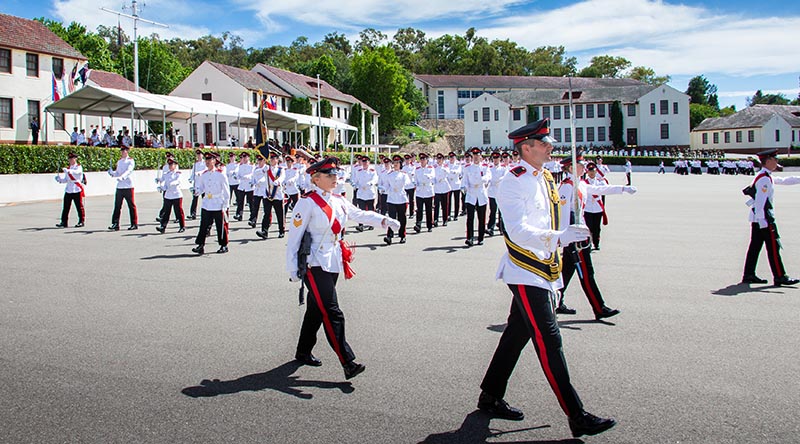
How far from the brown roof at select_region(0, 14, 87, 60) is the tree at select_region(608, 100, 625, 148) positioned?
62.7 meters

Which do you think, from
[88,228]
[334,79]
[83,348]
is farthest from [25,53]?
[334,79]

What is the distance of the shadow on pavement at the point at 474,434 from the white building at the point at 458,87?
356 ft

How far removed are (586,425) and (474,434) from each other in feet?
2.42

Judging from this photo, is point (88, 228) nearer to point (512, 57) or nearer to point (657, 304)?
point (657, 304)

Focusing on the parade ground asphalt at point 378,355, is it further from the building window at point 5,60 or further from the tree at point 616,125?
the tree at point 616,125

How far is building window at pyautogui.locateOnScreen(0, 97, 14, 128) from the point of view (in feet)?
137

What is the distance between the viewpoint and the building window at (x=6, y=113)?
41.7m

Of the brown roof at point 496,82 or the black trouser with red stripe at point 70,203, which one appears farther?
the brown roof at point 496,82

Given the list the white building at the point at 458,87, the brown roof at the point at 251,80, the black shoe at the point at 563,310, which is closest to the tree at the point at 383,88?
the white building at the point at 458,87

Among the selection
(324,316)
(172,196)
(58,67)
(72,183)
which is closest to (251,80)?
(58,67)

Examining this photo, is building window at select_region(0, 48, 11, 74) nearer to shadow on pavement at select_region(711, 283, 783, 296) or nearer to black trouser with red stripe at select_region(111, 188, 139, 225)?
black trouser with red stripe at select_region(111, 188, 139, 225)

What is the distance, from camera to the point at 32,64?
4359 centimetres

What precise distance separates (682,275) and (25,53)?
45016mm

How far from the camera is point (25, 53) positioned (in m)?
42.9
